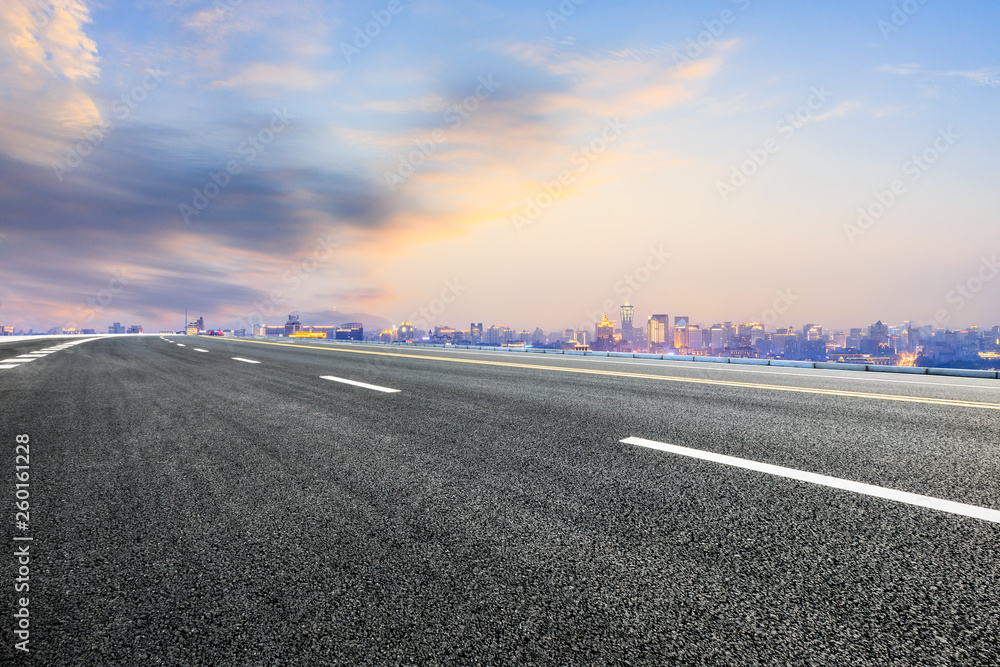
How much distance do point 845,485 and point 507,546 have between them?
2.03 metres

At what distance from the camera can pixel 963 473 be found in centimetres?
294

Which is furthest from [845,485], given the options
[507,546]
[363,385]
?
[363,385]

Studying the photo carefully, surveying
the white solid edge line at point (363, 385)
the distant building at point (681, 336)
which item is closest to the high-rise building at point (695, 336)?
the distant building at point (681, 336)

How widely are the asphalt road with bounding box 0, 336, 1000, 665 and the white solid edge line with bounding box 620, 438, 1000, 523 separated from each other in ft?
0.26

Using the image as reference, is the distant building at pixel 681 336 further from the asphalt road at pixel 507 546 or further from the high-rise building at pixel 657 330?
the asphalt road at pixel 507 546

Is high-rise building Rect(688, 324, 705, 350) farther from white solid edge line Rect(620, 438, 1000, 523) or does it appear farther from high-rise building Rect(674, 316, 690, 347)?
white solid edge line Rect(620, 438, 1000, 523)

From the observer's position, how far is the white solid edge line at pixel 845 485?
7.62 feet

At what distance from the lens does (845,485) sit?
2703 mm

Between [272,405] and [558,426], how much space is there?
3.65 meters

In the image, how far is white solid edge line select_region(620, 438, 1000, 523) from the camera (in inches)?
91.4

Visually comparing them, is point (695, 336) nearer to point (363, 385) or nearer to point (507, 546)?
point (363, 385)

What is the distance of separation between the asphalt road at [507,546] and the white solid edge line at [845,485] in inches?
3.1

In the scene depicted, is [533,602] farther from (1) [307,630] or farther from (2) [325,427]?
(2) [325,427]

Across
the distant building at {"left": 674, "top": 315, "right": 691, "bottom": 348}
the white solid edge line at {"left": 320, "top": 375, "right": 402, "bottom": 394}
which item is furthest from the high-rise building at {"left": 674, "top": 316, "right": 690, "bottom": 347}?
the white solid edge line at {"left": 320, "top": 375, "right": 402, "bottom": 394}
